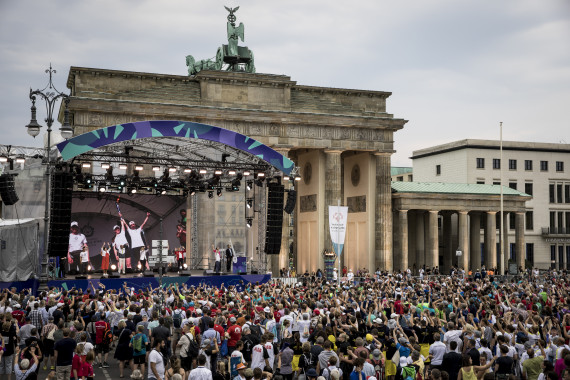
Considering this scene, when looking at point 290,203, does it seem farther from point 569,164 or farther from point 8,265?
point 569,164

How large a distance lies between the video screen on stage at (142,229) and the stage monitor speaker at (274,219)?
6.07 metres

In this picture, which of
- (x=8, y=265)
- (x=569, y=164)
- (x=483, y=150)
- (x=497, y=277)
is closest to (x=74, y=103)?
(x=8, y=265)

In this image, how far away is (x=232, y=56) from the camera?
55.7 meters

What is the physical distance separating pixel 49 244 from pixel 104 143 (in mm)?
5031

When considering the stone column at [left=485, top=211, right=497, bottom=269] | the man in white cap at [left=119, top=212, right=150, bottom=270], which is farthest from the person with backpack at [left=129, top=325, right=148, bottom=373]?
the stone column at [left=485, top=211, right=497, bottom=269]

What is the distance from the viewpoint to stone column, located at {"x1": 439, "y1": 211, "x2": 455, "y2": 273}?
222 feet

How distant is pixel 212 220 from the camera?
143 feet

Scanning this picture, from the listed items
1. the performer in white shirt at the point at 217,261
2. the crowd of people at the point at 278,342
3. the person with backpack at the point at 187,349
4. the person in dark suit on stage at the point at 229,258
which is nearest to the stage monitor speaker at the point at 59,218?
the crowd of people at the point at 278,342

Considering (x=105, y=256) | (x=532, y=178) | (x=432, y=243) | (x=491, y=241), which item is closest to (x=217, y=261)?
(x=105, y=256)

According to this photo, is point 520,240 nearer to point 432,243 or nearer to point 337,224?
point 432,243

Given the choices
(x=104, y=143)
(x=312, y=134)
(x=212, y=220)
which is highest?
(x=312, y=134)

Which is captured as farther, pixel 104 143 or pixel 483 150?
pixel 483 150

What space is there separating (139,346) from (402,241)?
144 feet

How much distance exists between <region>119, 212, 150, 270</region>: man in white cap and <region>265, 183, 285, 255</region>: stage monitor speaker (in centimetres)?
1136
